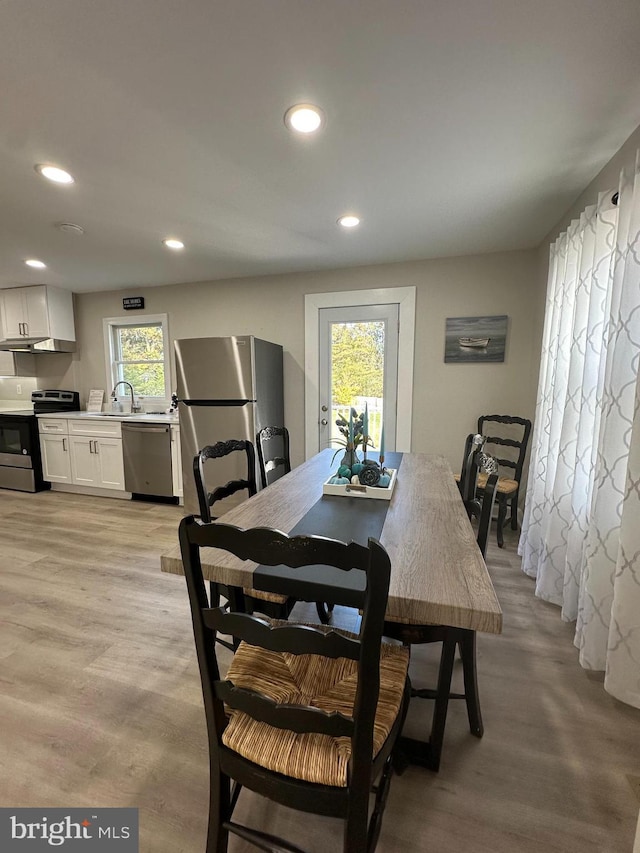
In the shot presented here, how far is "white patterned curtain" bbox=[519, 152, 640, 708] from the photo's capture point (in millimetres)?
1437

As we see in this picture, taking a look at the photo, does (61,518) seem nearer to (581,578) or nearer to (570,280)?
(581,578)

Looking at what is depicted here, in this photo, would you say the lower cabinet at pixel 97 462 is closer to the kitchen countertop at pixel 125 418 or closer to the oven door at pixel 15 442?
the kitchen countertop at pixel 125 418

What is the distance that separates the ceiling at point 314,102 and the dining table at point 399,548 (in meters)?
1.56

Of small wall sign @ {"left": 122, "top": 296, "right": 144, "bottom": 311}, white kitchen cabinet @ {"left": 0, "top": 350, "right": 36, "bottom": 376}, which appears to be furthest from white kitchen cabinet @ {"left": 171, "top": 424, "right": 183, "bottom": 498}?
white kitchen cabinet @ {"left": 0, "top": 350, "right": 36, "bottom": 376}

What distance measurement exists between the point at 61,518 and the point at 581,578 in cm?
415

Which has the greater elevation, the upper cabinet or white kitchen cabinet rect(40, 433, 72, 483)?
the upper cabinet

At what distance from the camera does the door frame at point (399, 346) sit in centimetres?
338

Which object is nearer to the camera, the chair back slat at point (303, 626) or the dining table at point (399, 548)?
the chair back slat at point (303, 626)

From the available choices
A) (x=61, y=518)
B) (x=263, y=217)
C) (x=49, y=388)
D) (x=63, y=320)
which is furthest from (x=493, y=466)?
(x=49, y=388)

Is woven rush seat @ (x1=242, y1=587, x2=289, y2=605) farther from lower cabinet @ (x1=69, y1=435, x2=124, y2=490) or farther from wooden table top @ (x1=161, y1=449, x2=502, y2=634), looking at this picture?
lower cabinet @ (x1=69, y1=435, x2=124, y2=490)

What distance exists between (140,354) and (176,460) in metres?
1.60

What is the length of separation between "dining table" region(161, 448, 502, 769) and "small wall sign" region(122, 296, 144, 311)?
11.4 feet

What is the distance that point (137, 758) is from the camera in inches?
50.0

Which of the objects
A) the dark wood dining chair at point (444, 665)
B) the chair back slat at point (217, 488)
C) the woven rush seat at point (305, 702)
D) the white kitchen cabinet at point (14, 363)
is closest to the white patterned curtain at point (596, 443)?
the dark wood dining chair at point (444, 665)
